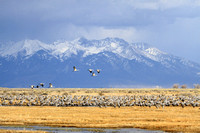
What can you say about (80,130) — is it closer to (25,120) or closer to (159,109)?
(25,120)

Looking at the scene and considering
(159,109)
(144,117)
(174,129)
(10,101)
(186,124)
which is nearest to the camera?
(174,129)

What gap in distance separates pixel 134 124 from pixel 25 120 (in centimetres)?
1230

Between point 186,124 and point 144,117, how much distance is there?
23.5ft

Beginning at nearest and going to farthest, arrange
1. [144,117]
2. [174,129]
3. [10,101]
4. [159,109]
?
[174,129]
[144,117]
[159,109]
[10,101]

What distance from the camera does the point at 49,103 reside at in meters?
66.3

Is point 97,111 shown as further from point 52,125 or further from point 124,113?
point 52,125

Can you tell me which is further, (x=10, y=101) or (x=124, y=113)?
(x=10, y=101)

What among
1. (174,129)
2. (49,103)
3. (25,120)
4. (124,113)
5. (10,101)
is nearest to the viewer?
(174,129)

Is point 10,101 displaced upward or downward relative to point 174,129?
upward

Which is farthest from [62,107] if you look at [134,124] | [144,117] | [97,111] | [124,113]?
[134,124]

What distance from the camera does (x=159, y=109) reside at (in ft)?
196

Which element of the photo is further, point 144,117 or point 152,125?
point 144,117

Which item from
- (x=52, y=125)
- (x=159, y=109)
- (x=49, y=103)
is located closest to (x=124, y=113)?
(x=159, y=109)

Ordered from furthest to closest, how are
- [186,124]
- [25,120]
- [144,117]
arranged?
1. [144,117]
2. [25,120]
3. [186,124]
